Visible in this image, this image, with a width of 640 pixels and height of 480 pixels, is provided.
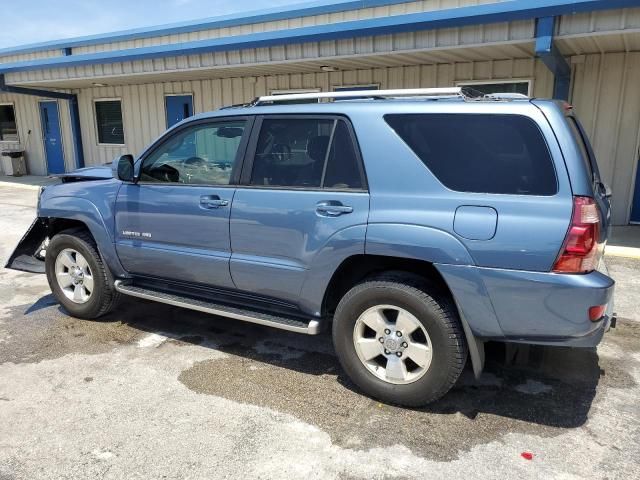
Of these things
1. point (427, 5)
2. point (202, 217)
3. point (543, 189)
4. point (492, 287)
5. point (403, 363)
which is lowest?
point (403, 363)

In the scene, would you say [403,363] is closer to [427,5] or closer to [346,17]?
[427,5]

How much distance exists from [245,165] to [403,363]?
1.75 m

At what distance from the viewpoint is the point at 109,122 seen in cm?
1455

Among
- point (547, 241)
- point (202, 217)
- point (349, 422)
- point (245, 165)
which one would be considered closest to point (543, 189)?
point (547, 241)

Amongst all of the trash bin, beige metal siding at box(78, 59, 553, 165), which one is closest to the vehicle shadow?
beige metal siding at box(78, 59, 553, 165)

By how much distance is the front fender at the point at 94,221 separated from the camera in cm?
439

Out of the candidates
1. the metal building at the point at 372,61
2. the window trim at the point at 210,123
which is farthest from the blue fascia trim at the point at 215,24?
the window trim at the point at 210,123

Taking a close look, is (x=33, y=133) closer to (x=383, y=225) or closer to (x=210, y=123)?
(x=210, y=123)

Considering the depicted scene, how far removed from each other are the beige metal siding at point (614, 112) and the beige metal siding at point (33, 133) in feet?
44.5

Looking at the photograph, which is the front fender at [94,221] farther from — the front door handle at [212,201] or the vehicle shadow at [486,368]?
the front door handle at [212,201]

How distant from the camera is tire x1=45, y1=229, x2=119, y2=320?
4516 millimetres

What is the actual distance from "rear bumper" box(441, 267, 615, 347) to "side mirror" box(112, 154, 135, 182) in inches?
104

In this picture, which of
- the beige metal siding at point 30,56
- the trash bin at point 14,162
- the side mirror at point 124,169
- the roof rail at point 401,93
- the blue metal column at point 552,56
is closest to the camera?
the roof rail at point 401,93

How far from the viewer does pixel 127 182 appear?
4266 millimetres
